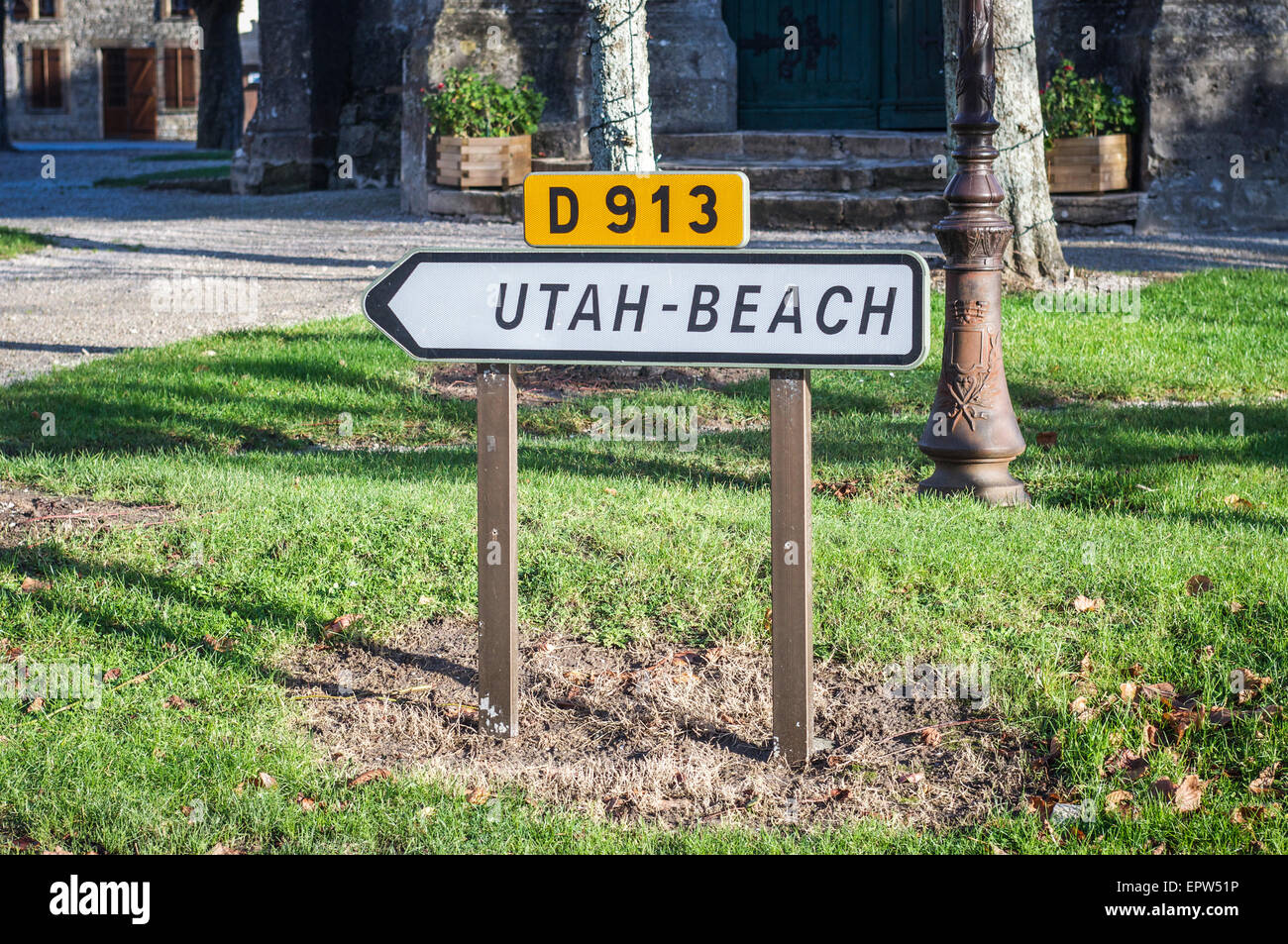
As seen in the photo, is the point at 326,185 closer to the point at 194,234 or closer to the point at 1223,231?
the point at 194,234

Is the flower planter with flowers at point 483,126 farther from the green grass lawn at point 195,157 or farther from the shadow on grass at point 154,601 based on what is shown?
the green grass lawn at point 195,157

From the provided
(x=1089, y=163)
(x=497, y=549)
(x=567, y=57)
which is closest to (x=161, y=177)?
(x=567, y=57)

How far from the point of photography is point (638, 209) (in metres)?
3.39

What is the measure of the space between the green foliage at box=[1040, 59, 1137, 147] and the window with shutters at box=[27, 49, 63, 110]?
134 ft

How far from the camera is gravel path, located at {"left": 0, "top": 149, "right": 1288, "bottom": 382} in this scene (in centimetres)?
959

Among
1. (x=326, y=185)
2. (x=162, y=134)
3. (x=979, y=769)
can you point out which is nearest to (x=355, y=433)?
(x=979, y=769)

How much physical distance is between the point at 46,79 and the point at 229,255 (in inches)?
1469

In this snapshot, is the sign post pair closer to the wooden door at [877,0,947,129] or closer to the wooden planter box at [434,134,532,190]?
the wooden planter box at [434,134,532,190]

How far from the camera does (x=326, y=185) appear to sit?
1994cm

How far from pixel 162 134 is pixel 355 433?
139 feet

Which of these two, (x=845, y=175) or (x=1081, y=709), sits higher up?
(x=845, y=175)

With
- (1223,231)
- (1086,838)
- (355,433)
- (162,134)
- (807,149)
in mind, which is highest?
(162,134)

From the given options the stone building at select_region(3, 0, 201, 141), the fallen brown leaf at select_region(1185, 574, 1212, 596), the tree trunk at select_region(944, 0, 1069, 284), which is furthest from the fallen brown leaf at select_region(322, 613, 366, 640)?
the stone building at select_region(3, 0, 201, 141)

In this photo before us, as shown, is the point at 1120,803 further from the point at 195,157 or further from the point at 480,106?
the point at 195,157
